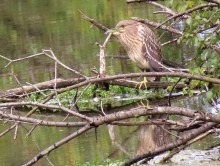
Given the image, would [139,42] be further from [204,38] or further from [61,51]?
[61,51]

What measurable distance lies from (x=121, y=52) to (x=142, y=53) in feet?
13.1

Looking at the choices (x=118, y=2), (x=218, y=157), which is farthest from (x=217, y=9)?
(x=118, y=2)

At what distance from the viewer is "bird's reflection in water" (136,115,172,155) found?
21.7 ft

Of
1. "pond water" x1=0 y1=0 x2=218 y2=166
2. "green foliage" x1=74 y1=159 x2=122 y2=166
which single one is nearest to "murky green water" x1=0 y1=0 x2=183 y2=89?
"pond water" x1=0 y1=0 x2=218 y2=166

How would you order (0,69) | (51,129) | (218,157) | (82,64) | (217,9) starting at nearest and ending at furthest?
(217,9) < (218,157) < (51,129) < (82,64) < (0,69)

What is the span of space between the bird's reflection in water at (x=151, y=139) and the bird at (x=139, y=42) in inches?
51.9

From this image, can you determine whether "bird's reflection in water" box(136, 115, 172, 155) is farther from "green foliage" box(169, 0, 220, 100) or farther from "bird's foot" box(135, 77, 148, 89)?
"green foliage" box(169, 0, 220, 100)

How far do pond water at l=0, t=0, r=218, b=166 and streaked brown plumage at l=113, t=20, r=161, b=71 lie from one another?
109cm

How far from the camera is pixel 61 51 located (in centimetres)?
1370

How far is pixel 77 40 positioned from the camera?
586 inches

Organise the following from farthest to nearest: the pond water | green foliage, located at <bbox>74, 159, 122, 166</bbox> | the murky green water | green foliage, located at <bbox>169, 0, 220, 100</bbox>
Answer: the murky green water → the pond water → green foliage, located at <bbox>74, 159, 122, 166</bbox> → green foliage, located at <bbox>169, 0, 220, 100</bbox>

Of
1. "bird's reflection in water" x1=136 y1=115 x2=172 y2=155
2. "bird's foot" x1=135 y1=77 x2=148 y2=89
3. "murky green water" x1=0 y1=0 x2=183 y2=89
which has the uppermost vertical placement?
"murky green water" x1=0 y1=0 x2=183 y2=89

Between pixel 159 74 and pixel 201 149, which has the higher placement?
pixel 159 74

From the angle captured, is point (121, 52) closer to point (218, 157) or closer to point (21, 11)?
point (218, 157)
